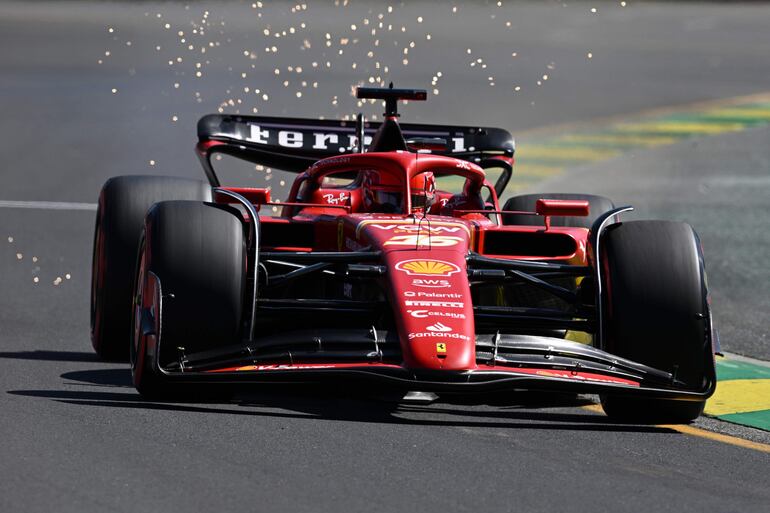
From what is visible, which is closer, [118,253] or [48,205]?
[118,253]

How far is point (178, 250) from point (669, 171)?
14738mm

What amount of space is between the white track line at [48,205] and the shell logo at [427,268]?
982 centimetres

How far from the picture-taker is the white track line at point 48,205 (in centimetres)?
1700

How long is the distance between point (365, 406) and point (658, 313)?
1.55m

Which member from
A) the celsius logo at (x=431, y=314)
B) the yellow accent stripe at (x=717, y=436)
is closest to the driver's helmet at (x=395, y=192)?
the celsius logo at (x=431, y=314)

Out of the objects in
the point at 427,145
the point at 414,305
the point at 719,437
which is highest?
the point at 427,145

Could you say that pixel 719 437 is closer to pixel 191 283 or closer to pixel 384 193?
pixel 191 283

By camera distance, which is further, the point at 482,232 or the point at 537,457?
the point at 482,232

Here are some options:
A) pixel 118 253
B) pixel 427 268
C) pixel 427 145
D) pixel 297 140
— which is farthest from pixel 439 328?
pixel 297 140

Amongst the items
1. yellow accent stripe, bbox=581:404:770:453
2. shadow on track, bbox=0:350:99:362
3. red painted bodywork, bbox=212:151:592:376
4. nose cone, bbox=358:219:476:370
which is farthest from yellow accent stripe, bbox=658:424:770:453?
shadow on track, bbox=0:350:99:362

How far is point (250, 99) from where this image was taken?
26.2m

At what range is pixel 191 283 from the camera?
757 cm

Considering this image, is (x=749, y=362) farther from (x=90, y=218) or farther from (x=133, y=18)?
(x=133, y=18)

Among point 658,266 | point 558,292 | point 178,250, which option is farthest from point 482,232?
point 178,250
